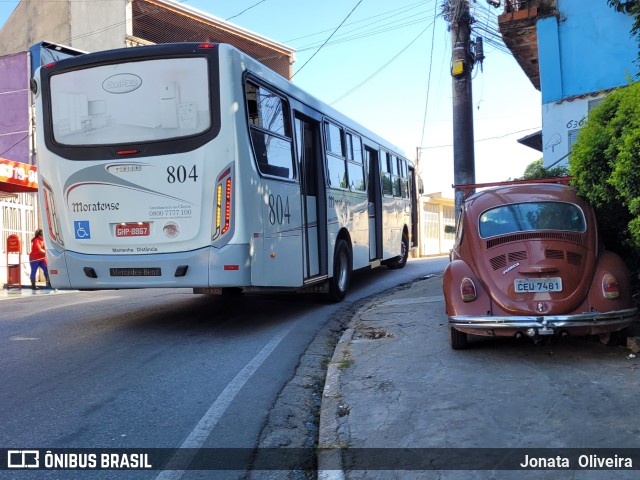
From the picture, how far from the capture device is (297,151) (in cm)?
839

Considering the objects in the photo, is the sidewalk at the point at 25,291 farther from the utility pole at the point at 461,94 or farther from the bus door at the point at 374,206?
the utility pole at the point at 461,94

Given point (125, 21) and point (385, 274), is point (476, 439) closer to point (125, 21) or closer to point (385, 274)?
point (385, 274)

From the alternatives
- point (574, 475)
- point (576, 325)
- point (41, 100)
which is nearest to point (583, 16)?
point (576, 325)

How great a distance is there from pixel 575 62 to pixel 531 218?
8236 mm

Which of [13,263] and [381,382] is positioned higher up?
[13,263]

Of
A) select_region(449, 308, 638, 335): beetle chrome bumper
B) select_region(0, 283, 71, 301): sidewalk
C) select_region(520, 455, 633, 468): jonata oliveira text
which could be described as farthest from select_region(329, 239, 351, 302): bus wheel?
select_region(0, 283, 71, 301): sidewalk

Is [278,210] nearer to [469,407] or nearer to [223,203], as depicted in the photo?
[223,203]

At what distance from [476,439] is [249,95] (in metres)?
4.84

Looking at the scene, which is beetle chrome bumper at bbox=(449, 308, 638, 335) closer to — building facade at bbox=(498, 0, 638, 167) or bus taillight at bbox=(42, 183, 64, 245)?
bus taillight at bbox=(42, 183, 64, 245)

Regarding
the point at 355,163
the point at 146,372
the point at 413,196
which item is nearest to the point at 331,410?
the point at 146,372

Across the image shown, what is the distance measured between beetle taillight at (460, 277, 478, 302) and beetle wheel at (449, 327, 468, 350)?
474 mm

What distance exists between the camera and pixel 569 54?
12.4 m

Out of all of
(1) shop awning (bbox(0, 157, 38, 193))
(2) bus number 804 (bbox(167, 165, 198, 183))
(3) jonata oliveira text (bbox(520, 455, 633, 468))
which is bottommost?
(3) jonata oliveira text (bbox(520, 455, 633, 468))

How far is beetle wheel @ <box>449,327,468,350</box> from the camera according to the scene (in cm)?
569
